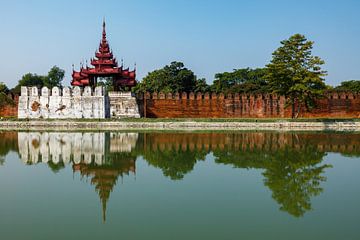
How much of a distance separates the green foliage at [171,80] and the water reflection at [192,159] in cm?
Answer: 3030

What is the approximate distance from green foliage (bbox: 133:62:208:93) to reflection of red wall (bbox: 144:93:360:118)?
10836 millimetres

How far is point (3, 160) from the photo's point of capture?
11289 mm

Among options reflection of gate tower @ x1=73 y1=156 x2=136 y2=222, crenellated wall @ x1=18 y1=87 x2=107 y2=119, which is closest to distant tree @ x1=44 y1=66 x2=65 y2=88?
crenellated wall @ x1=18 y1=87 x2=107 y2=119

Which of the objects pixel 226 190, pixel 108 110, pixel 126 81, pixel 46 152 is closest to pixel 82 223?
pixel 226 190

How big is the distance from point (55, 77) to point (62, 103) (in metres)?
28.8

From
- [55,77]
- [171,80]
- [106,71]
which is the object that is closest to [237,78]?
[171,80]

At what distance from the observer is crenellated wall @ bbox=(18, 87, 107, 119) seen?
29.4m

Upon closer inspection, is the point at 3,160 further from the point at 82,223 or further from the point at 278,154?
the point at 278,154

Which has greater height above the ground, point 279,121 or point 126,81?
point 126,81

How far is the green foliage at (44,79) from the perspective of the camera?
54.2m

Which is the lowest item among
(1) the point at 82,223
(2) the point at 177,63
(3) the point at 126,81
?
(1) the point at 82,223

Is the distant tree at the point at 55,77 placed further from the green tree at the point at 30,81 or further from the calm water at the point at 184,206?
the calm water at the point at 184,206

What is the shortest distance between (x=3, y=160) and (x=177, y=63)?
3771cm

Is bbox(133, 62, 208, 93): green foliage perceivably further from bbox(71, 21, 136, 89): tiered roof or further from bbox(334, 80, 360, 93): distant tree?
bbox(334, 80, 360, 93): distant tree
